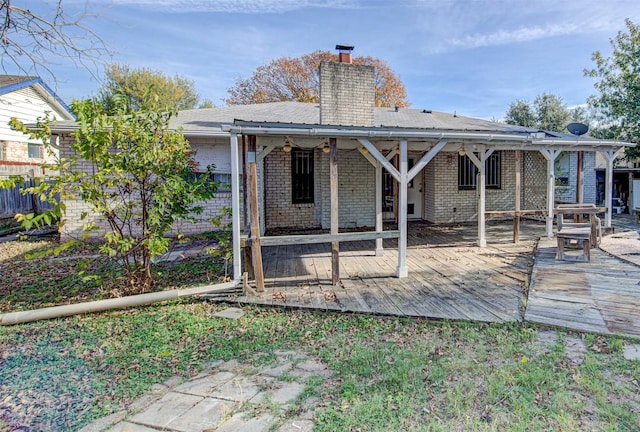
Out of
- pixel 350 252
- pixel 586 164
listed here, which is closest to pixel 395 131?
pixel 350 252

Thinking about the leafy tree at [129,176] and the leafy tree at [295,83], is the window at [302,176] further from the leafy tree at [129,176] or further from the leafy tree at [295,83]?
the leafy tree at [295,83]

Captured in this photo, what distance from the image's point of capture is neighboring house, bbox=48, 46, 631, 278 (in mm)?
6047

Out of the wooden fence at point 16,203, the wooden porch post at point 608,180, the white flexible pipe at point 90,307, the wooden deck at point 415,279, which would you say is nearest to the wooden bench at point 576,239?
→ the wooden deck at point 415,279

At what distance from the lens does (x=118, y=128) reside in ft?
15.2

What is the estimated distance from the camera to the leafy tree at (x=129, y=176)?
14.8ft

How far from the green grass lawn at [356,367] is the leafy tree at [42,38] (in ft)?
8.68

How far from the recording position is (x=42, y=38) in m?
3.23

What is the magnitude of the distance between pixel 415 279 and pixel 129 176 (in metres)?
4.52

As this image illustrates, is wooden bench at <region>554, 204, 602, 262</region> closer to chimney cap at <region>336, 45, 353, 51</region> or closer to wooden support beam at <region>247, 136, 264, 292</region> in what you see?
wooden support beam at <region>247, 136, 264, 292</region>

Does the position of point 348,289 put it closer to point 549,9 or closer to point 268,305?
point 268,305

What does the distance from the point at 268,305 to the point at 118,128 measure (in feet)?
9.64

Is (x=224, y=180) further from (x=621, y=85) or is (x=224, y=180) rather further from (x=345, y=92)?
(x=621, y=85)

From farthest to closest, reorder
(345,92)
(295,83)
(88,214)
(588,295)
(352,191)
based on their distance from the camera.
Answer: (295,83) → (352,191) → (345,92) → (88,214) → (588,295)

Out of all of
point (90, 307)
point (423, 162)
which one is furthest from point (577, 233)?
point (90, 307)
